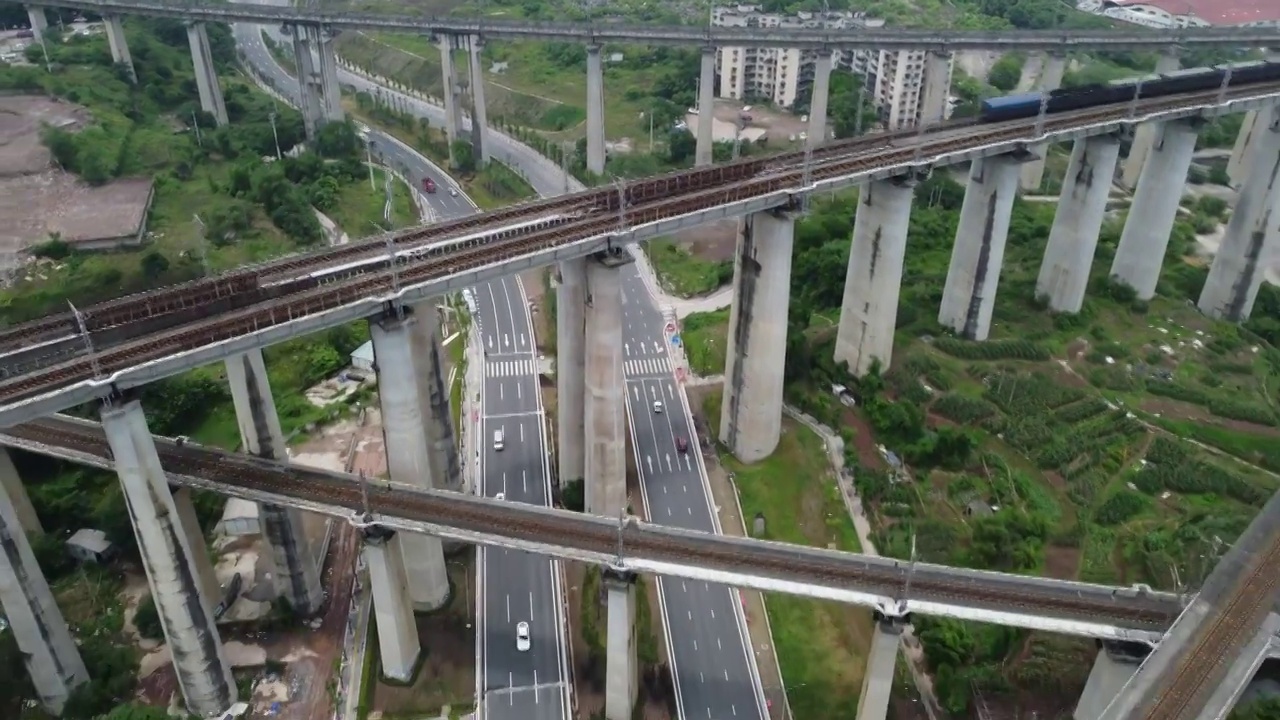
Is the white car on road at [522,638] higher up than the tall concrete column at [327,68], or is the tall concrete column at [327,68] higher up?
the tall concrete column at [327,68]

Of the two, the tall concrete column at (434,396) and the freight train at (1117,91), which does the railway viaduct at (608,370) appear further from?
the freight train at (1117,91)

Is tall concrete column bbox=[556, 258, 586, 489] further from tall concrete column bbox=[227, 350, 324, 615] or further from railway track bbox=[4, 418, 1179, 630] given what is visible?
tall concrete column bbox=[227, 350, 324, 615]

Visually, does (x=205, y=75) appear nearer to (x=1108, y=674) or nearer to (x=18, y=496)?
(x=18, y=496)

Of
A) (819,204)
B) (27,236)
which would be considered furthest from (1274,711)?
(27,236)

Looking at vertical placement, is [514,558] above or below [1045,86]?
below

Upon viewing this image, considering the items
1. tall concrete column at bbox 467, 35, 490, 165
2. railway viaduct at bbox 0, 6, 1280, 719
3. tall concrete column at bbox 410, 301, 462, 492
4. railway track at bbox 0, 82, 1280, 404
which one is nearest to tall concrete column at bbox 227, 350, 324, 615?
railway viaduct at bbox 0, 6, 1280, 719

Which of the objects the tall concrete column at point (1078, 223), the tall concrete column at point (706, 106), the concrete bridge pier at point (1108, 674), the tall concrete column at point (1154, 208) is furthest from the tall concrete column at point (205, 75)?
the concrete bridge pier at point (1108, 674)

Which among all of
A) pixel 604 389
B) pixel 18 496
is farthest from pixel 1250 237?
pixel 18 496
